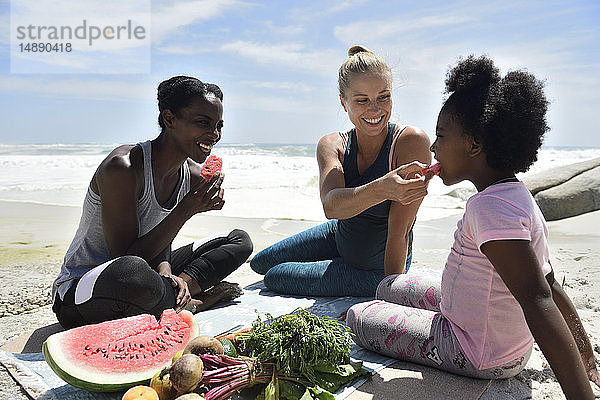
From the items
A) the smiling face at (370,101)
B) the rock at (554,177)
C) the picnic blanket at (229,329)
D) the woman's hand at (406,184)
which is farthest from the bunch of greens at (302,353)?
the rock at (554,177)

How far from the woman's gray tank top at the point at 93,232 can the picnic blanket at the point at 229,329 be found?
21.5 inches

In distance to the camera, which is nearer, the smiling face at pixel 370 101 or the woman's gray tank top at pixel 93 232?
the woman's gray tank top at pixel 93 232

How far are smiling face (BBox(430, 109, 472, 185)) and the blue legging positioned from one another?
182cm

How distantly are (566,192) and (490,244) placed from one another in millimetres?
8637

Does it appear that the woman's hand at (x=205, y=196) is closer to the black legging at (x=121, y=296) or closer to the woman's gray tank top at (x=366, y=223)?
the black legging at (x=121, y=296)

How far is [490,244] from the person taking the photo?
2389 mm

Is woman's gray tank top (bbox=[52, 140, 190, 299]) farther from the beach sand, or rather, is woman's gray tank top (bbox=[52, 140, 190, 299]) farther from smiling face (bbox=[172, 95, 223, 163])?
the beach sand

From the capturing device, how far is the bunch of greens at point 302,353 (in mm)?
2572

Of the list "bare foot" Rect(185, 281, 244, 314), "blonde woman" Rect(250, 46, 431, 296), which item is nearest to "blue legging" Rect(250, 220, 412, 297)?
"blonde woman" Rect(250, 46, 431, 296)

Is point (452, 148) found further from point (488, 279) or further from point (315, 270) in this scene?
point (315, 270)

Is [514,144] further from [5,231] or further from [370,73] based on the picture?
[5,231]

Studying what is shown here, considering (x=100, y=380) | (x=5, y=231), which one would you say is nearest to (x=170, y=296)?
(x=100, y=380)

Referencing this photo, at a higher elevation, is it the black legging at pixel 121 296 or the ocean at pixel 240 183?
the black legging at pixel 121 296

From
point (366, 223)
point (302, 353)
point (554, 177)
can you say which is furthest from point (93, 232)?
point (554, 177)
